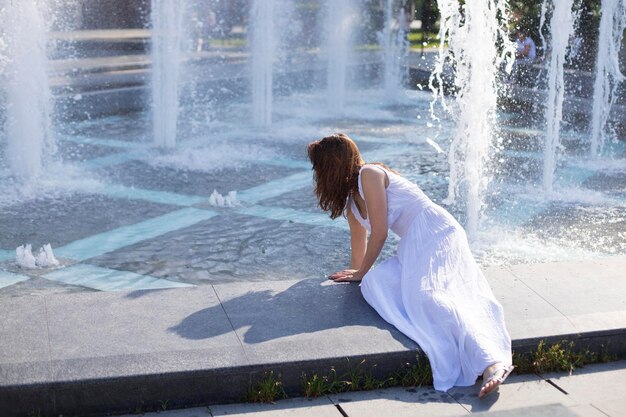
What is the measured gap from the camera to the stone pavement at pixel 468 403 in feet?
13.0

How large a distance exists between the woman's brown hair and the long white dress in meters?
0.09

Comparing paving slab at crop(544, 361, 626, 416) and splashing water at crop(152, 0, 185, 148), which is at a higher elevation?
splashing water at crop(152, 0, 185, 148)

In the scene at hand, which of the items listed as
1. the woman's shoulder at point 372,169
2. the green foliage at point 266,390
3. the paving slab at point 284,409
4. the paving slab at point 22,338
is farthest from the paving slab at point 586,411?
the paving slab at point 22,338

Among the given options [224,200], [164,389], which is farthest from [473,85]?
[164,389]

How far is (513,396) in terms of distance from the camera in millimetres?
4184

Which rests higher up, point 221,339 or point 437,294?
point 437,294

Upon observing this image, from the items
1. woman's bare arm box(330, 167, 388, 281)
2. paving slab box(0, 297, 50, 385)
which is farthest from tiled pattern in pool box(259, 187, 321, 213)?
paving slab box(0, 297, 50, 385)

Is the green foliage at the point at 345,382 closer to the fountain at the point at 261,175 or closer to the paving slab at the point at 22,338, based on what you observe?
the paving slab at the point at 22,338

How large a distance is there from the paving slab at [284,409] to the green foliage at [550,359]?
3.14 feet

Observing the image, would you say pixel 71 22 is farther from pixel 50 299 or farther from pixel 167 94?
pixel 50 299

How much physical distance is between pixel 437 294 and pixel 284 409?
945 mm

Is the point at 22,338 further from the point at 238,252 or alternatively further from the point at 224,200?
the point at 224,200

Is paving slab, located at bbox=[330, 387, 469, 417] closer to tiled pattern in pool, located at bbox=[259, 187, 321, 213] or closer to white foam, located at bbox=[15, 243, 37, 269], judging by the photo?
white foam, located at bbox=[15, 243, 37, 269]

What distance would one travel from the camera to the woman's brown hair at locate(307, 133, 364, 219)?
482 cm
